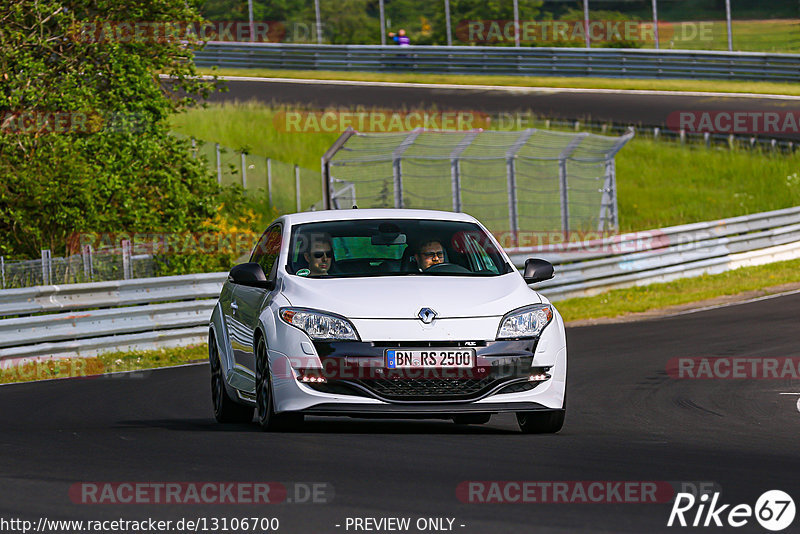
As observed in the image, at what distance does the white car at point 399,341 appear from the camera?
894cm

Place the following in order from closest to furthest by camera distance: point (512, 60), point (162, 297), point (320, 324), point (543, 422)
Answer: point (320, 324) < point (543, 422) < point (162, 297) < point (512, 60)

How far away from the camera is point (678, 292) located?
2541 cm

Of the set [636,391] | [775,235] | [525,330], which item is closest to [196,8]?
[775,235]

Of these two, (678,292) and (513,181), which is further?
(513,181)

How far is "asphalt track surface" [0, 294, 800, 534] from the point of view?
6.51 metres

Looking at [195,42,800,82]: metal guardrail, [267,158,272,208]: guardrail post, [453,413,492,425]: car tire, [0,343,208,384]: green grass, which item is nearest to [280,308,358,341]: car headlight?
[453,413,492,425]: car tire

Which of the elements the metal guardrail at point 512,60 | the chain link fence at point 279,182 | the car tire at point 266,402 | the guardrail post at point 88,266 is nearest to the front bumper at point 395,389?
the car tire at point 266,402

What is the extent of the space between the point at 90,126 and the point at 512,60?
938 inches

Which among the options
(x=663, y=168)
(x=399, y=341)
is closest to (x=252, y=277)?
(x=399, y=341)

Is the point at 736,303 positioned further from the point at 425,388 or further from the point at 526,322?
the point at 425,388

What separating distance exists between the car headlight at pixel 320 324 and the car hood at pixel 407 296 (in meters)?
0.05

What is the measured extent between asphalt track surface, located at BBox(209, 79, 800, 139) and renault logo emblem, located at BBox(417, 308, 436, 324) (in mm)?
29758

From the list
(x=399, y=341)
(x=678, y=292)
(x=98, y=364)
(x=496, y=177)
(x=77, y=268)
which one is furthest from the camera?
(x=496, y=177)

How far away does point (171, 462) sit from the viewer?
8.00 meters
